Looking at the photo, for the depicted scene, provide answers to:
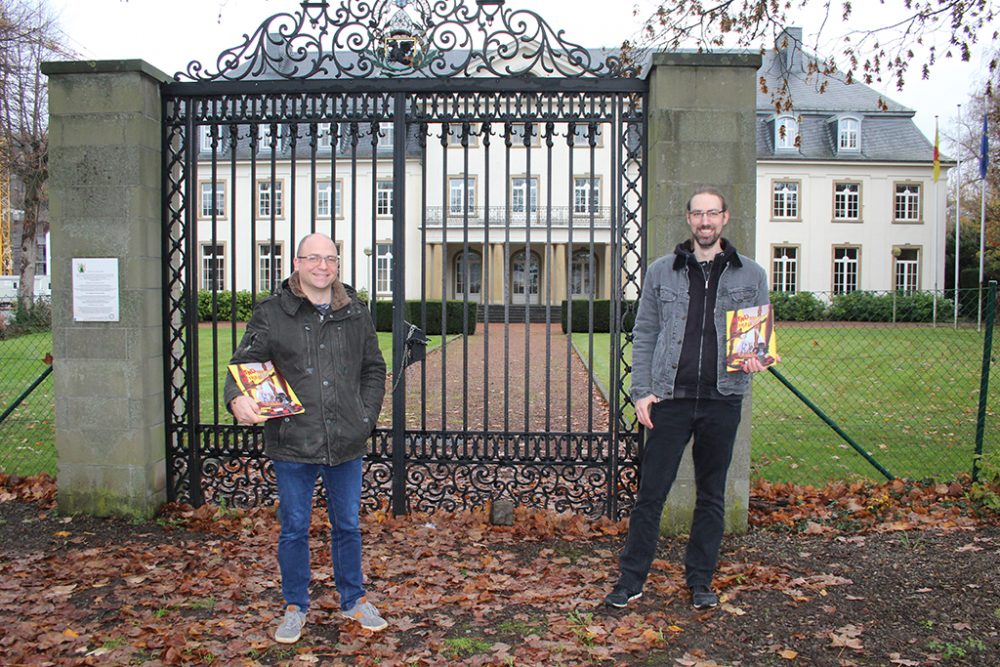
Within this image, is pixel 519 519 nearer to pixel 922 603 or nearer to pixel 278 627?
pixel 278 627

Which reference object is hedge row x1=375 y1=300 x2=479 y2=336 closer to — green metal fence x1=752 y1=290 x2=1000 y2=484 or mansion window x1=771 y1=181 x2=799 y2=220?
green metal fence x1=752 y1=290 x2=1000 y2=484

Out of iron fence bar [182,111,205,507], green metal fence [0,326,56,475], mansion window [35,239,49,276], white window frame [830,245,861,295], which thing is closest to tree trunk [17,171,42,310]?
green metal fence [0,326,56,475]

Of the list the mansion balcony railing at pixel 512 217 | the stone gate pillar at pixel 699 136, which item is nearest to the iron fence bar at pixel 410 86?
the stone gate pillar at pixel 699 136

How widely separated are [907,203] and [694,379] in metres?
36.0

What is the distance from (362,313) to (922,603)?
10.6 ft

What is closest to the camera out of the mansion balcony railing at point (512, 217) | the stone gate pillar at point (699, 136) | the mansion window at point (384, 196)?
the stone gate pillar at point (699, 136)

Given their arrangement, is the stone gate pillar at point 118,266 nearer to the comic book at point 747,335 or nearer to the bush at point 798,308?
the comic book at point 747,335

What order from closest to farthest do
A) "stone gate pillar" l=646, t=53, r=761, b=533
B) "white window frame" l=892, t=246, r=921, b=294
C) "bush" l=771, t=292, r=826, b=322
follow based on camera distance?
"stone gate pillar" l=646, t=53, r=761, b=533 < "bush" l=771, t=292, r=826, b=322 < "white window frame" l=892, t=246, r=921, b=294

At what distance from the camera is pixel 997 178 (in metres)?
28.5

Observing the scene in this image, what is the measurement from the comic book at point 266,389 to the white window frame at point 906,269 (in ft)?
119

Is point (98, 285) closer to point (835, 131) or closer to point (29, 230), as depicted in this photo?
point (29, 230)

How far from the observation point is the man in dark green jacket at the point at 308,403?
3.76m

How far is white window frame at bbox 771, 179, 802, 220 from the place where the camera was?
1395 inches

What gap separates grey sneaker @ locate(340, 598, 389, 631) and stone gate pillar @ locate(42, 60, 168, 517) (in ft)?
7.82
